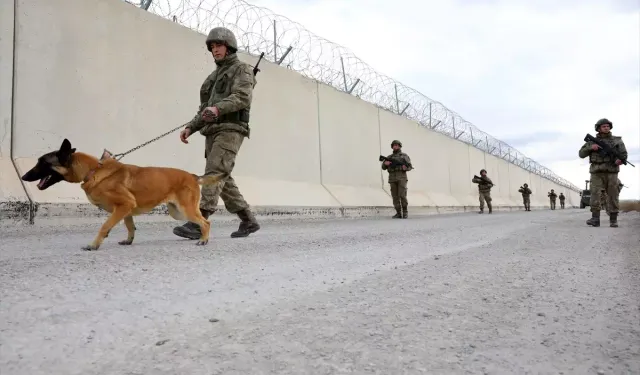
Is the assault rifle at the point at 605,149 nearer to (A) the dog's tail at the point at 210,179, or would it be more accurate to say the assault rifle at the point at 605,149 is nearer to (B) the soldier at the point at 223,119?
(B) the soldier at the point at 223,119

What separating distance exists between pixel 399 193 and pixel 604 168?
200 inches

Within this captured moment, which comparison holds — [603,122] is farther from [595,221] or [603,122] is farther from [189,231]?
[189,231]

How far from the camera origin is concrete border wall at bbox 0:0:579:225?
5.25 m

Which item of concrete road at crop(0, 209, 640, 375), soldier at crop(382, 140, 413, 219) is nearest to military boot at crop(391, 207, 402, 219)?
soldier at crop(382, 140, 413, 219)

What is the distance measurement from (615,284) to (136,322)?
207 centimetres

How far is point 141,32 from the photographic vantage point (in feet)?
22.3

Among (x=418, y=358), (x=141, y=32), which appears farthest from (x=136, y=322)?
(x=141, y=32)

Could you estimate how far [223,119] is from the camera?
13.4 ft

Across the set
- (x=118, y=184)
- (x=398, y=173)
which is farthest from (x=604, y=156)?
(x=118, y=184)

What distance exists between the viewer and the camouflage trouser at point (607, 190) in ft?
22.0

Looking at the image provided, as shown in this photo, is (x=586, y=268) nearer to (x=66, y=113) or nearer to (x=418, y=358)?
(x=418, y=358)

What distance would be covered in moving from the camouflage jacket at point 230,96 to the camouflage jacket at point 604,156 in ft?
17.6

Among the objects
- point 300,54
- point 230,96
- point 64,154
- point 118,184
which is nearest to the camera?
point 64,154

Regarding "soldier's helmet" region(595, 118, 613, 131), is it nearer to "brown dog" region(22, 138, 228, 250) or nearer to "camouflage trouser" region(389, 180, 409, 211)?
"camouflage trouser" region(389, 180, 409, 211)
